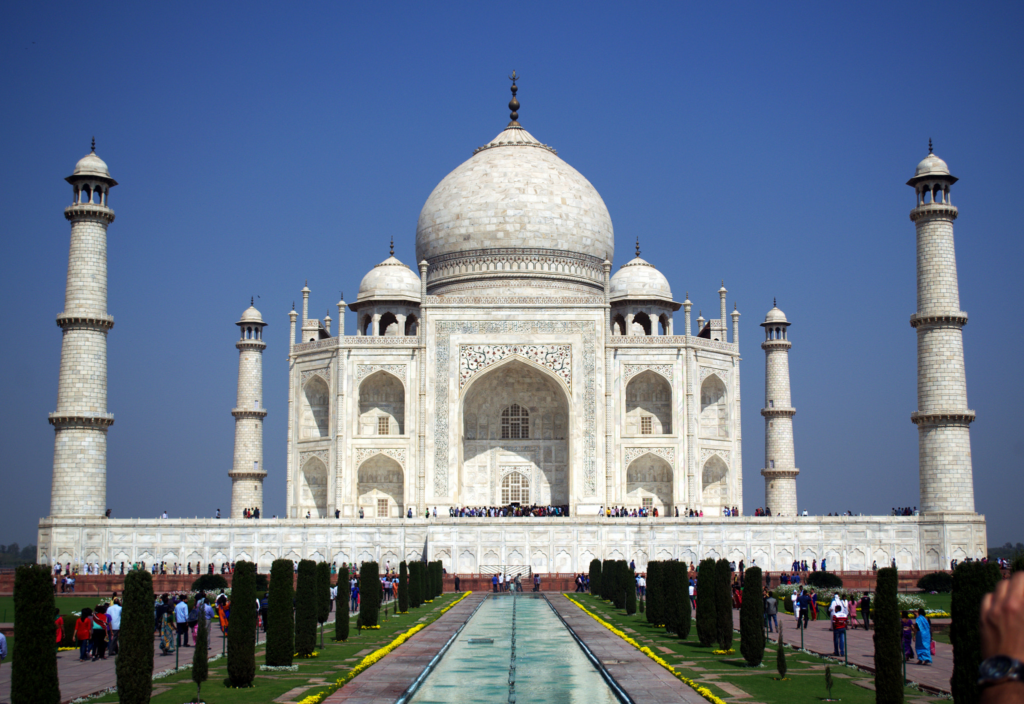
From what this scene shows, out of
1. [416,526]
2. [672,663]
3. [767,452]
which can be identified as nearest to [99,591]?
[416,526]

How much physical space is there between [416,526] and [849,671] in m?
13.8

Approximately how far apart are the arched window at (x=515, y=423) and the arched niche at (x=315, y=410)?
4.57 m

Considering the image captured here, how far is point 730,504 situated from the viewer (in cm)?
2814

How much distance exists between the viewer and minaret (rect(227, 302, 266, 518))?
1198 inches

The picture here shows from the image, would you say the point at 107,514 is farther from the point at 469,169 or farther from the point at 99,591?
the point at 469,169

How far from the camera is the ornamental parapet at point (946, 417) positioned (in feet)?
77.0

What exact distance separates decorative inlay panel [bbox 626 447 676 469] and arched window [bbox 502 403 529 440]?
2.97m

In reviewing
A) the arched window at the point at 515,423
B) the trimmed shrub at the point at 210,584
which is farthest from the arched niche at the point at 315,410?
the trimmed shrub at the point at 210,584

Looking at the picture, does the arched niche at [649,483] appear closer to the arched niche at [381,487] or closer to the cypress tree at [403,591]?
the arched niche at [381,487]

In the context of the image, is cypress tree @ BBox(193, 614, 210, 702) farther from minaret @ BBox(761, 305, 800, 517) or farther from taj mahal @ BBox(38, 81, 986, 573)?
minaret @ BBox(761, 305, 800, 517)

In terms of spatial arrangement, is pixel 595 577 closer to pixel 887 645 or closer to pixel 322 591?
pixel 322 591

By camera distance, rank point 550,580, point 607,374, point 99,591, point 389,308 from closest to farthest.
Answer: point 99,591, point 550,580, point 607,374, point 389,308

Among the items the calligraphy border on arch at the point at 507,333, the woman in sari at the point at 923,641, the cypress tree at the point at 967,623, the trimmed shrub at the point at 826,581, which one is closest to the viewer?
the cypress tree at the point at 967,623

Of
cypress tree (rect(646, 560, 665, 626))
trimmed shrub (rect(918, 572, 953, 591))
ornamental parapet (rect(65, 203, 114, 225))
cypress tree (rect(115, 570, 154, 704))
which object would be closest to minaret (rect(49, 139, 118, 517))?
ornamental parapet (rect(65, 203, 114, 225))
